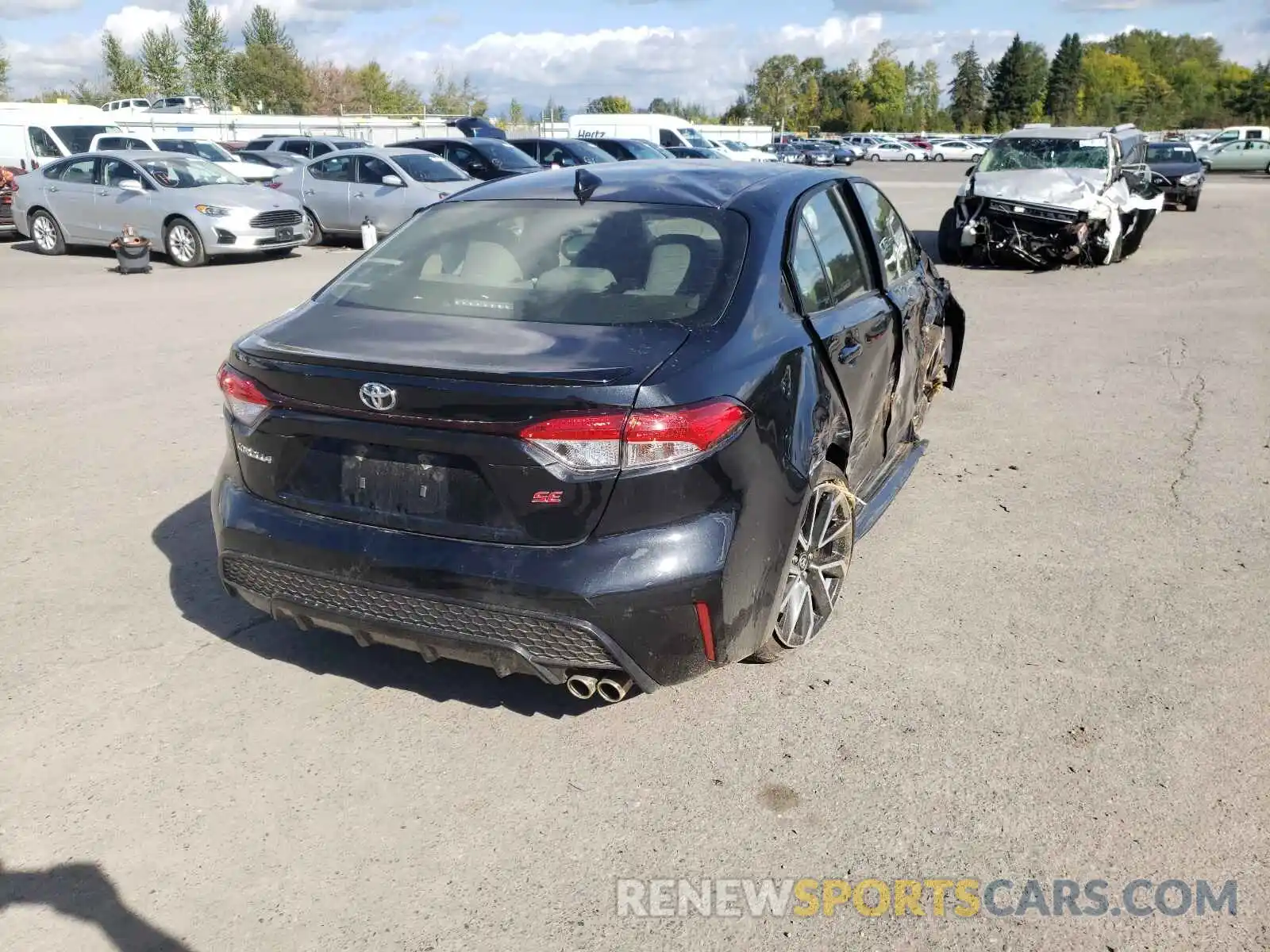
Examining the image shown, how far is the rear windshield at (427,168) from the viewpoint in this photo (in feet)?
56.3

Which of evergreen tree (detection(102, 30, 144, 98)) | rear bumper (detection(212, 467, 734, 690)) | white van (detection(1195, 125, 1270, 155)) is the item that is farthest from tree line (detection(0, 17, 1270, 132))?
rear bumper (detection(212, 467, 734, 690))

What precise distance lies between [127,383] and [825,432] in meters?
6.12

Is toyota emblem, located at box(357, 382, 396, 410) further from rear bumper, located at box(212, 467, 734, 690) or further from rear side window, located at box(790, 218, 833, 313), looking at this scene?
rear side window, located at box(790, 218, 833, 313)

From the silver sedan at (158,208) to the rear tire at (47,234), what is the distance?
0.01 meters

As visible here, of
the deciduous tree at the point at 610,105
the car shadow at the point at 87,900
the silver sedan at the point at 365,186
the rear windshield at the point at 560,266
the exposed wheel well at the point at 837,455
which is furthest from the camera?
the deciduous tree at the point at 610,105

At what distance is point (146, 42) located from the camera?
6750 cm

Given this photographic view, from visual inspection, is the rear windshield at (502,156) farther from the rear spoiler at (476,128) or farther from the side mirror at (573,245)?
the side mirror at (573,245)

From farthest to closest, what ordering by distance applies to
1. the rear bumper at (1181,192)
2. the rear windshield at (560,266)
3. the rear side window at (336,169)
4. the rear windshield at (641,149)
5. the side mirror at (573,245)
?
the rear windshield at (641,149), the rear bumper at (1181,192), the rear side window at (336,169), the side mirror at (573,245), the rear windshield at (560,266)

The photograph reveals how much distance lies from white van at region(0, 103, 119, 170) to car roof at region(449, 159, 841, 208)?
66.0ft

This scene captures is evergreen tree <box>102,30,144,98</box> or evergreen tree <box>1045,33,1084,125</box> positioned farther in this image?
evergreen tree <box>1045,33,1084,125</box>

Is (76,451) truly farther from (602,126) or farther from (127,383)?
(602,126)

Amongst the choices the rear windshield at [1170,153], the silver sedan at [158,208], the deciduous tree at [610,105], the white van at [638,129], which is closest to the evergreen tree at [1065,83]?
the deciduous tree at [610,105]

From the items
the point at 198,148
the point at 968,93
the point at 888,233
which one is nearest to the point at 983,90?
the point at 968,93

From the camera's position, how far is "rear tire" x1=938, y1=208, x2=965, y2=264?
15.2 meters
